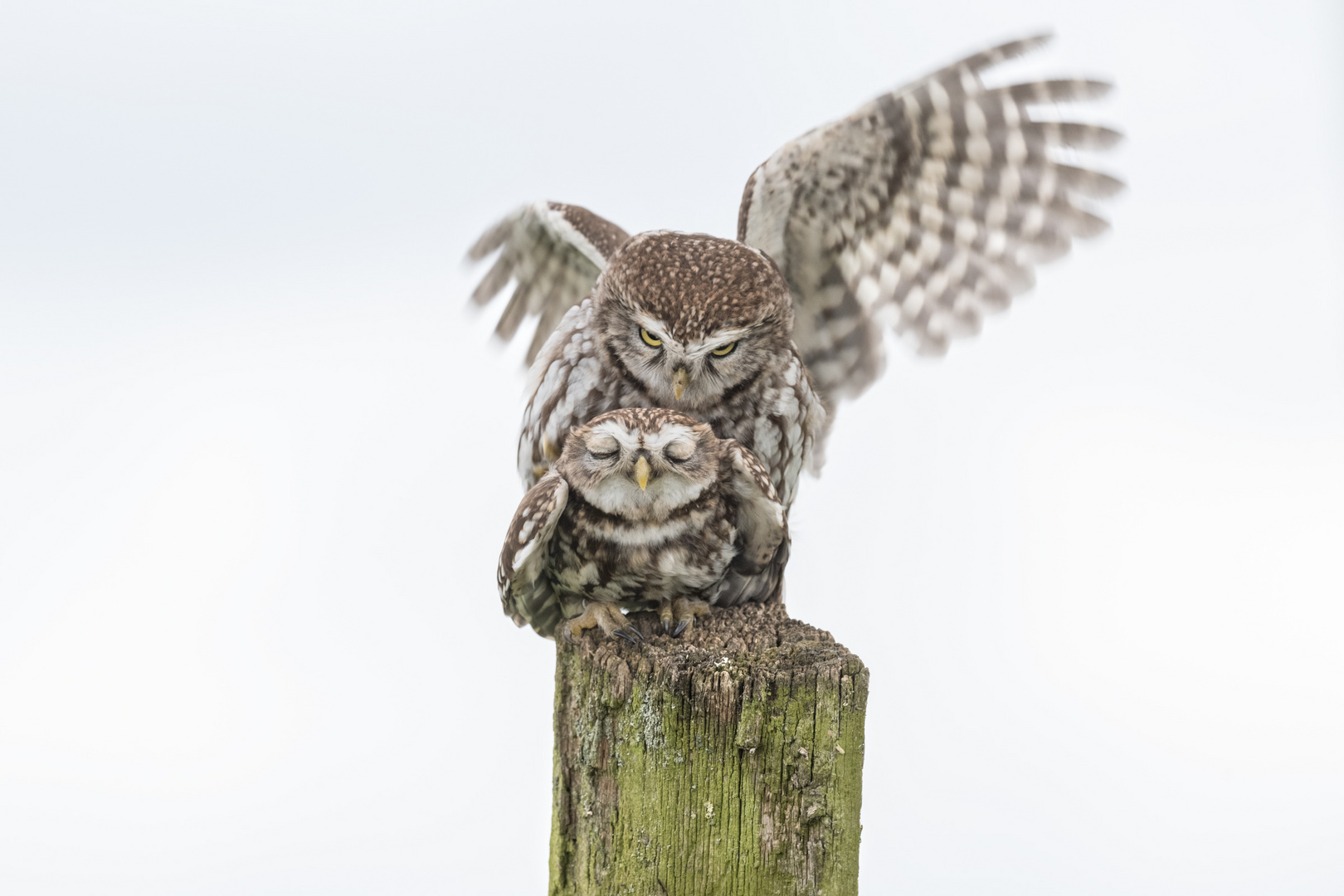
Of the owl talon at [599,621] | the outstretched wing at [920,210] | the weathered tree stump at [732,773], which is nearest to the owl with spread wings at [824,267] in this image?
the outstretched wing at [920,210]

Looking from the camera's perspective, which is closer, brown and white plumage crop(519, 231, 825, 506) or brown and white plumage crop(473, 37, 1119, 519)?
brown and white plumage crop(519, 231, 825, 506)

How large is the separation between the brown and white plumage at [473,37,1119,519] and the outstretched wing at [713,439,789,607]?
371 millimetres

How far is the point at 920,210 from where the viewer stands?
3.70 meters

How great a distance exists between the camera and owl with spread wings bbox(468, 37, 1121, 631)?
3.14 metres

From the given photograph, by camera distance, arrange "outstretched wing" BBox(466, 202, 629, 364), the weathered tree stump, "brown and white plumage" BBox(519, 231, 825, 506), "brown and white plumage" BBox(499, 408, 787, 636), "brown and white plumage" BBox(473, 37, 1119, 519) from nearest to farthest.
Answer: the weathered tree stump
"brown and white plumage" BBox(499, 408, 787, 636)
"brown and white plumage" BBox(519, 231, 825, 506)
"brown and white plumage" BBox(473, 37, 1119, 519)
"outstretched wing" BBox(466, 202, 629, 364)

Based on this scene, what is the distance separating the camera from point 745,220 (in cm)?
366

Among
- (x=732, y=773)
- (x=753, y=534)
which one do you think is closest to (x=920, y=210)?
(x=753, y=534)

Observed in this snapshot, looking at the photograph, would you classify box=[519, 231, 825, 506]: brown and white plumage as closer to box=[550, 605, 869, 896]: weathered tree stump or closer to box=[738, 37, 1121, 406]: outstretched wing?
box=[738, 37, 1121, 406]: outstretched wing

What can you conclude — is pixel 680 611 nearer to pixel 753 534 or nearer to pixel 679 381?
pixel 753 534

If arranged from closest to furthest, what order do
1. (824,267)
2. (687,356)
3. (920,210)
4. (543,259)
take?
1. (687,356)
2. (920,210)
3. (824,267)
4. (543,259)

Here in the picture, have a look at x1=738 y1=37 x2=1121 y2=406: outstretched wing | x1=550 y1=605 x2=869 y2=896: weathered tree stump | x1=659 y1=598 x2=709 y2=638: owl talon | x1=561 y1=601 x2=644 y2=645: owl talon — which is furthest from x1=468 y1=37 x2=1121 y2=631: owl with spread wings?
x1=550 y1=605 x2=869 y2=896: weathered tree stump

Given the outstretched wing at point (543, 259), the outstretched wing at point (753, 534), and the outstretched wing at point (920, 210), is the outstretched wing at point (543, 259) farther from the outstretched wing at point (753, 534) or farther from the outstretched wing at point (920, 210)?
the outstretched wing at point (753, 534)

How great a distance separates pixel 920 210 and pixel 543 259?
1.44m

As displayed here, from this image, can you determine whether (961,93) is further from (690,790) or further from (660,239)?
(690,790)
